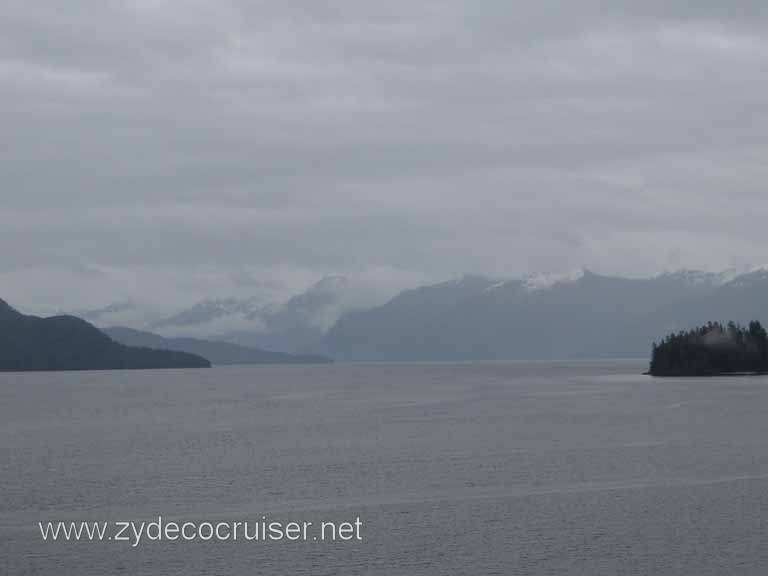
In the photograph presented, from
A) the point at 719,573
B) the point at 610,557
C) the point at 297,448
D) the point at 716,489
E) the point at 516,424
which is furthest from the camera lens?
the point at 516,424

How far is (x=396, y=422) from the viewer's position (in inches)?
7293

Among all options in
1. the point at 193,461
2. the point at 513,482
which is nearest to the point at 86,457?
the point at 193,461

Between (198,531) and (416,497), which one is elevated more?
(198,531)

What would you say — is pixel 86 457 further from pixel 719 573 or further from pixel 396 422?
pixel 719 573

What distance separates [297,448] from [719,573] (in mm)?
78432

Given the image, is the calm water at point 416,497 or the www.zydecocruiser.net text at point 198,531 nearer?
the calm water at point 416,497

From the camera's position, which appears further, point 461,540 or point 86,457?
point 86,457

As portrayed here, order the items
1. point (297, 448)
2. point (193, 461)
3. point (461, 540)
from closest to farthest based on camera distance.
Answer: point (461, 540), point (193, 461), point (297, 448)

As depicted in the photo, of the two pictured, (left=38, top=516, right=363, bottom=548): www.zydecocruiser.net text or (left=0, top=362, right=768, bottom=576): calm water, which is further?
(left=38, top=516, right=363, bottom=548): www.zydecocruiser.net text

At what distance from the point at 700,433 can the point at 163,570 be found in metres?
108

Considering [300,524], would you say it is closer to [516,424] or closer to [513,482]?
[513,482]

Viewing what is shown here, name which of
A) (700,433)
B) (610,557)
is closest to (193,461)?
(610,557)

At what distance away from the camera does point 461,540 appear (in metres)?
73.2

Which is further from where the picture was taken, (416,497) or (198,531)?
(416,497)
